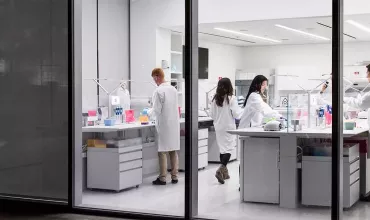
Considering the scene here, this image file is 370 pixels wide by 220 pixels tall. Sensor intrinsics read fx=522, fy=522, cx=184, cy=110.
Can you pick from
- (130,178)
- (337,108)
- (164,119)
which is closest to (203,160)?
(164,119)

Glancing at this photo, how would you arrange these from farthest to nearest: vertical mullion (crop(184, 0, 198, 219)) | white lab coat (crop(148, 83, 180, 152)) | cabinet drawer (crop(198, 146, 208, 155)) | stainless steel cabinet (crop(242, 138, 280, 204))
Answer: cabinet drawer (crop(198, 146, 208, 155)) → white lab coat (crop(148, 83, 180, 152)) → stainless steel cabinet (crop(242, 138, 280, 204)) → vertical mullion (crop(184, 0, 198, 219))

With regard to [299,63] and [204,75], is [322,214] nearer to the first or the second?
[204,75]

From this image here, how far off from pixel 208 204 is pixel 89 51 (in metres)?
2.78

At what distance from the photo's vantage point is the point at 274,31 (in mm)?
8688

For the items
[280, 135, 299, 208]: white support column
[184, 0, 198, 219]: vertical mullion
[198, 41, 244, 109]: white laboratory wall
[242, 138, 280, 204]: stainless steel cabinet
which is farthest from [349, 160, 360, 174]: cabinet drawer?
[198, 41, 244, 109]: white laboratory wall

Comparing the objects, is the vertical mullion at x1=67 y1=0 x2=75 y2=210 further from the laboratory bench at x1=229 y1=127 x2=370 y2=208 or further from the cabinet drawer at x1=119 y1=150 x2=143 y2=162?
the laboratory bench at x1=229 y1=127 x2=370 y2=208

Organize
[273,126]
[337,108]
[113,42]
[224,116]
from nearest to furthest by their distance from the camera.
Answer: [337,108] → [273,126] → [224,116] → [113,42]

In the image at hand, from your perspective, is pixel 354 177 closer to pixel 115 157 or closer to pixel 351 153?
pixel 351 153

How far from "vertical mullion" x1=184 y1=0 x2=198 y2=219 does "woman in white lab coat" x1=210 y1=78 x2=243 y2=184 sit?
2006mm

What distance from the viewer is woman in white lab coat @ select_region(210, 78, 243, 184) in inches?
251

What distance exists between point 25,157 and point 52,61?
1.03 meters

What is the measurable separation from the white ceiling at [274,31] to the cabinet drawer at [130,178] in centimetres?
175

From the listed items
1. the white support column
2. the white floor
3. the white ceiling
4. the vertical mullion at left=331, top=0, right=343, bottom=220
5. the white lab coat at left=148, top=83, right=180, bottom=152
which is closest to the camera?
the vertical mullion at left=331, top=0, right=343, bottom=220

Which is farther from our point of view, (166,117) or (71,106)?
(166,117)
